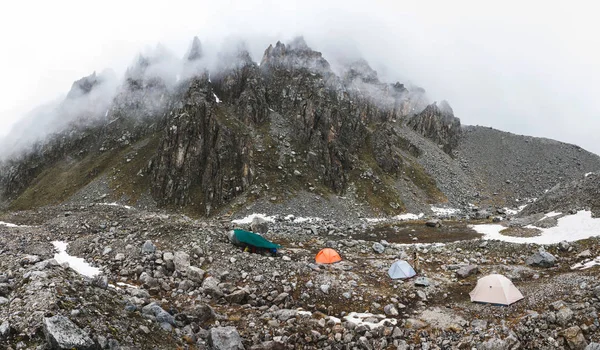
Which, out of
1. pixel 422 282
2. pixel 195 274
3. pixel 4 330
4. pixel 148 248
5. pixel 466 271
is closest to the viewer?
pixel 4 330

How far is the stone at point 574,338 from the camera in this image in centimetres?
1283

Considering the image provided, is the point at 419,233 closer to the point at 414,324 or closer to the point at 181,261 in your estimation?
the point at 414,324

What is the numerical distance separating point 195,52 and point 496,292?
128 m

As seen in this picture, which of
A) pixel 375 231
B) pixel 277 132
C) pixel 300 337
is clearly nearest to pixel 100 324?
pixel 300 337

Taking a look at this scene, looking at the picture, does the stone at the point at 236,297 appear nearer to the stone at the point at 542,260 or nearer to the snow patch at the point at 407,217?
the stone at the point at 542,260

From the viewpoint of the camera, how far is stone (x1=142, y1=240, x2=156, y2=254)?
2432 cm

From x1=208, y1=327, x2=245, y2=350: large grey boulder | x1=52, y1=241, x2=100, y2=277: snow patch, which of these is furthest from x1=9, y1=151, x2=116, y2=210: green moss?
x1=208, y1=327, x2=245, y2=350: large grey boulder

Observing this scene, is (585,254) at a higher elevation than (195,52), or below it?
below

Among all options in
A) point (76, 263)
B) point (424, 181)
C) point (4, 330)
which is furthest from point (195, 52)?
point (4, 330)

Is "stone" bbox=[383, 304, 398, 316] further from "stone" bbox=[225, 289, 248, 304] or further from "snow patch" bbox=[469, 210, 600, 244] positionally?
"snow patch" bbox=[469, 210, 600, 244]

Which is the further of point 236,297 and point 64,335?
point 236,297

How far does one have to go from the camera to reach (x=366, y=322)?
1727 cm

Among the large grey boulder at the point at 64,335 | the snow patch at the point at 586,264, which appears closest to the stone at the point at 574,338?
the snow patch at the point at 586,264

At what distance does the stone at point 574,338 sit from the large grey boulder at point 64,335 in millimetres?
16977
